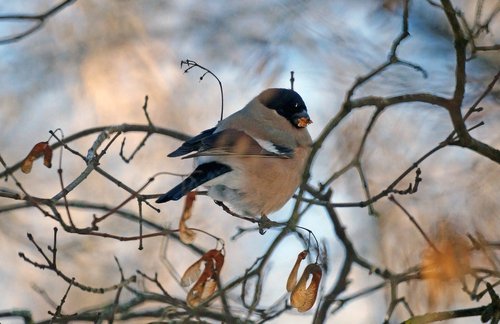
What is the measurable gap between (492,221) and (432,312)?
496 mm

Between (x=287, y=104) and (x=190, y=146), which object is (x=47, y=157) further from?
(x=287, y=104)

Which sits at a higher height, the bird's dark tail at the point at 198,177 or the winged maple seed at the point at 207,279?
the bird's dark tail at the point at 198,177

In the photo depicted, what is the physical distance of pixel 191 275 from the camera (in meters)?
3.11

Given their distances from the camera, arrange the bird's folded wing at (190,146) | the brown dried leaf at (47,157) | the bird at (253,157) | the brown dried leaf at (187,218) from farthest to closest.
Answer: the bird at (253,157), the bird's folded wing at (190,146), the brown dried leaf at (47,157), the brown dried leaf at (187,218)

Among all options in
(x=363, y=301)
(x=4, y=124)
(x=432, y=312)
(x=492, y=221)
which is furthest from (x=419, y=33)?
(x=4, y=124)

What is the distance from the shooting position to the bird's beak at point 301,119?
4.05m

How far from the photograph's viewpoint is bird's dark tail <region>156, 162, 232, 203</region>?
334cm

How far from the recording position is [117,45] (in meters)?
6.27

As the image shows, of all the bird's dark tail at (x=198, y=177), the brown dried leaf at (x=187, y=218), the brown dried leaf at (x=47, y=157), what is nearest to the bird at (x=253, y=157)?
the bird's dark tail at (x=198, y=177)

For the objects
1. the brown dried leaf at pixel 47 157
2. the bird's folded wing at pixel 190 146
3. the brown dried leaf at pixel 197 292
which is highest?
the bird's folded wing at pixel 190 146

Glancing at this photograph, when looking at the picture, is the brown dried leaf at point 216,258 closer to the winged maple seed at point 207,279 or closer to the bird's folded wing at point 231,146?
the winged maple seed at point 207,279

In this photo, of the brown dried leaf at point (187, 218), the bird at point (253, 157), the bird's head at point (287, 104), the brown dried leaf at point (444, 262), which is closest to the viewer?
the brown dried leaf at point (444, 262)

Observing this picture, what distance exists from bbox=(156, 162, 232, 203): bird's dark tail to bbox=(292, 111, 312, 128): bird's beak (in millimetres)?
424

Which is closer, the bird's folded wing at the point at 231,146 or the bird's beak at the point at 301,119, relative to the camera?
the bird's folded wing at the point at 231,146
